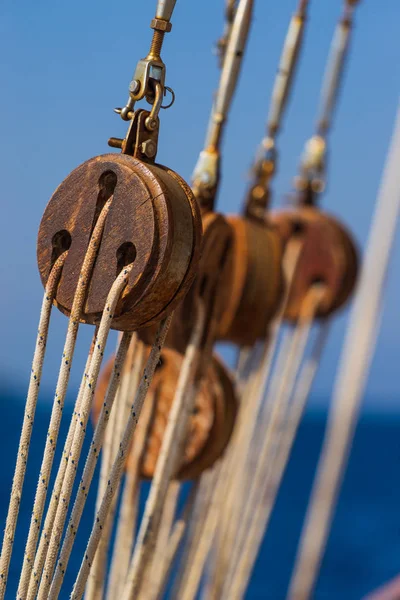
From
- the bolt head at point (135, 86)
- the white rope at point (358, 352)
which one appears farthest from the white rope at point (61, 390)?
the white rope at point (358, 352)

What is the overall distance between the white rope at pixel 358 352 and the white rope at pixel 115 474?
47.5 inches

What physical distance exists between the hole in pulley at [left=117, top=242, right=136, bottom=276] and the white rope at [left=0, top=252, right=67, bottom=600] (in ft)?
0.21

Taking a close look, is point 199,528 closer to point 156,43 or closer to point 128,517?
point 128,517

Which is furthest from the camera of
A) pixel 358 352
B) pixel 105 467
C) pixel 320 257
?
pixel 320 257

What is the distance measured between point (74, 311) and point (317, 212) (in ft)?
4.50

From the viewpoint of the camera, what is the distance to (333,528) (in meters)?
11.1

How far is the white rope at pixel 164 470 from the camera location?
143 centimetres

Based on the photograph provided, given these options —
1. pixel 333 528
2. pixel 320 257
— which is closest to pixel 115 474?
pixel 320 257

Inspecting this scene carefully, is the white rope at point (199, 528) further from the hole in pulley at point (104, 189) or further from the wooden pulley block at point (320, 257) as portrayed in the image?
the hole in pulley at point (104, 189)

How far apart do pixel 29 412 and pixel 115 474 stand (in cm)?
9

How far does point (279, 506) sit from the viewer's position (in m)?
12.2

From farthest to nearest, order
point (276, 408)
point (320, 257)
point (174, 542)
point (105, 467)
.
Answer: point (320, 257) < point (276, 408) < point (174, 542) < point (105, 467)

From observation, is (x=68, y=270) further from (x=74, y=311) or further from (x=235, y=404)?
(x=235, y=404)

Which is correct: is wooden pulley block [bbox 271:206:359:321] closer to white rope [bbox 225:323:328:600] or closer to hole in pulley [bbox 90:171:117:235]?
white rope [bbox 225:323:328:600]
